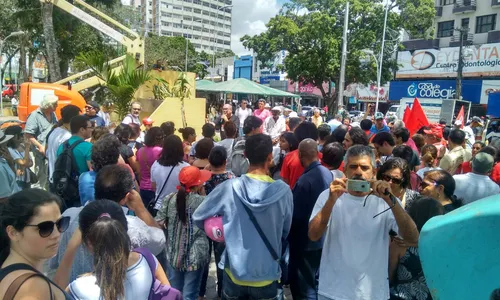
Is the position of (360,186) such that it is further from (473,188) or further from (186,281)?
(473,188)

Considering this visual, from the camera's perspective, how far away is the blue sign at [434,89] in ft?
107

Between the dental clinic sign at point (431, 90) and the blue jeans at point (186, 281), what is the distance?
34.9m

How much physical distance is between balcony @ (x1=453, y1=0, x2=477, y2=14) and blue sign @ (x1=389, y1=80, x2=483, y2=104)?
7.82 metres

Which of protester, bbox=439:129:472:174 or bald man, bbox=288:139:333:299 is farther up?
protester, bbox=439:129:472:174

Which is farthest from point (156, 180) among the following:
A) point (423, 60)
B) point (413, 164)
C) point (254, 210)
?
point (423, 60)

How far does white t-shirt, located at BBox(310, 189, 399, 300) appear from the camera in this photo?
248 cm

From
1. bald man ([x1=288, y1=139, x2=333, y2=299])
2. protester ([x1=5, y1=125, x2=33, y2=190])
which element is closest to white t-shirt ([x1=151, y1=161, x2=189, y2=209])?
bald man ([x1=288, y1=139, x2=333, y2=299])

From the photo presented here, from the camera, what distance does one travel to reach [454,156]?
5441 millimetres

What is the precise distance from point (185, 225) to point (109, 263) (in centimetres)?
150

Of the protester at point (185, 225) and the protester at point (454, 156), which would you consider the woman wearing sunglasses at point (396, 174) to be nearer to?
the protester at point (185, 225)

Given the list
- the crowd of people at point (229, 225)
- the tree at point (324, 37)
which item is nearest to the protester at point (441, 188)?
the crowd of people at point (229, 225)

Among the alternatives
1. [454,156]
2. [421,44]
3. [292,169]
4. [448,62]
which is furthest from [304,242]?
[421,44]

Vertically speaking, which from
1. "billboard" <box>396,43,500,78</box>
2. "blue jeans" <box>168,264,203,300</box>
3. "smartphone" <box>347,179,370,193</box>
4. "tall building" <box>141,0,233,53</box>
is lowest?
"blue jeans" <box>168,264,203,300</box>

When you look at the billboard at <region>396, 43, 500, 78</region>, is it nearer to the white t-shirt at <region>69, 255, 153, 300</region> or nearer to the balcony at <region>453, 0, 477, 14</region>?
the balcony at <region>453, 0, 477, 14</region>
